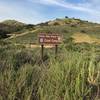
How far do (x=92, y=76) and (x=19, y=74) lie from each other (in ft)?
4.55

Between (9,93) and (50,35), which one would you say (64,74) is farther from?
(50,35)

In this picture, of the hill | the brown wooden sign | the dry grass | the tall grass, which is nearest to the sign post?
the brown wooden sign

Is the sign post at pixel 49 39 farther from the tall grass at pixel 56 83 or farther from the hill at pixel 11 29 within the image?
the hill at pixel 11 29

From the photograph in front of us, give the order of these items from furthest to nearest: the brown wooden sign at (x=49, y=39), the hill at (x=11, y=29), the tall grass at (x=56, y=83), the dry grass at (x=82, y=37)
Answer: the hill at (x=11, y=29) < the dry grass at (x=82, y=37) < the brown wooden sign at (x=49, y=39) < the tall grass at (x=56, y=83)

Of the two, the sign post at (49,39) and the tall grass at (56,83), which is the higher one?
the tall grass at (56,83)

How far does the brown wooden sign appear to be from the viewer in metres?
17.4

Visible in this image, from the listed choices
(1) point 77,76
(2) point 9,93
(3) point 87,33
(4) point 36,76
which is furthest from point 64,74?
(3) point 87,33

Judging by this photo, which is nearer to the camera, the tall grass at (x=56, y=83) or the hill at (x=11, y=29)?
the tall grass at (x=56, y=83)

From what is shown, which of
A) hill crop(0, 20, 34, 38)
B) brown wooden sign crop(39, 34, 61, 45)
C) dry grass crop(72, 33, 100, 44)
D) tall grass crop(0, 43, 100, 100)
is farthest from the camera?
hill crop(0, 20, 34, 38)

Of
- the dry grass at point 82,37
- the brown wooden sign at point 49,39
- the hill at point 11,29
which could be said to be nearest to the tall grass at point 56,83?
the brown wooden sign at point 49,39

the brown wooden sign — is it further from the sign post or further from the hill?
the hill

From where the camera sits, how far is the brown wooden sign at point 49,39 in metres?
17.4

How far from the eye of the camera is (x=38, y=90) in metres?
6.21

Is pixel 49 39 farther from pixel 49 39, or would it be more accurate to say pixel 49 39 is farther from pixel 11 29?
pixel 11 29
